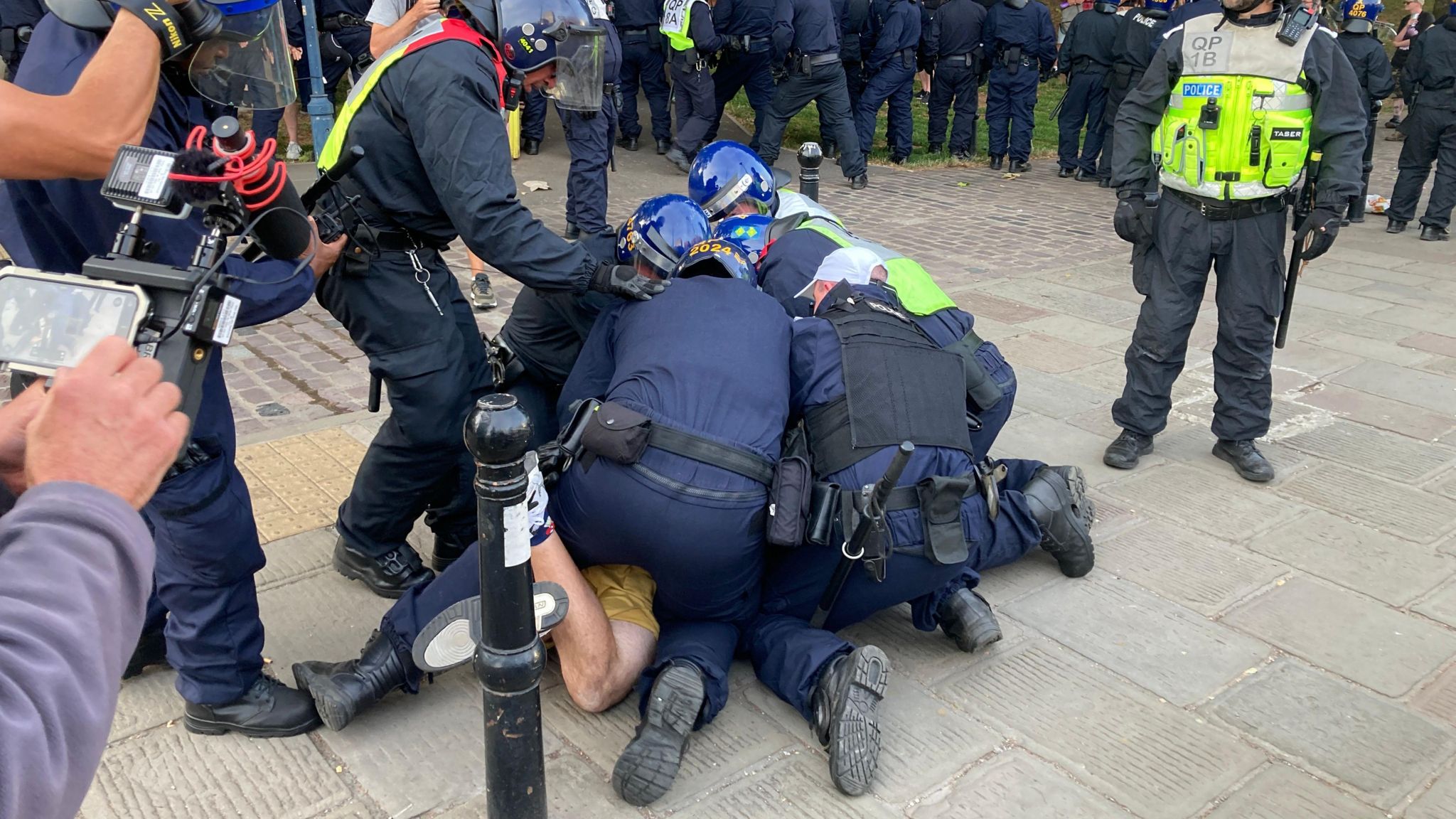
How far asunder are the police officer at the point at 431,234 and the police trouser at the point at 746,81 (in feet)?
25.8

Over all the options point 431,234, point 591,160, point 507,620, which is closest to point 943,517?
point 507,620

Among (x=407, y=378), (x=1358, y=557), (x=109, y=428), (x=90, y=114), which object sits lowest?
(x=1358, y=557)

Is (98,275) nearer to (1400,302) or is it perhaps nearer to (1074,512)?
(1074,512)

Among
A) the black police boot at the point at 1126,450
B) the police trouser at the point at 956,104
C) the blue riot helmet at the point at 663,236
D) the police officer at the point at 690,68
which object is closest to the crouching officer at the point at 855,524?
the blue riot helmet at the point at 663,236

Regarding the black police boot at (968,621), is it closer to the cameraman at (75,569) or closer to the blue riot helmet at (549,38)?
the blue riot helmet at (549,38)

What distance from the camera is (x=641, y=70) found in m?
11.6

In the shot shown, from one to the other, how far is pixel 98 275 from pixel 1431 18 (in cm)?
1506

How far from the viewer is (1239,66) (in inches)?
171

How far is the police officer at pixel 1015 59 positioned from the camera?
478 inches

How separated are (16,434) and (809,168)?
4374mm

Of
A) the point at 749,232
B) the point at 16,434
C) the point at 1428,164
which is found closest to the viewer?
the point at 16,434

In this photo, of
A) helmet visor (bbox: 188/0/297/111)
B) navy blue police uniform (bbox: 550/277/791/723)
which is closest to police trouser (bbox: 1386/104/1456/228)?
navy blue police uniform (bbox: 550/277/791/723)

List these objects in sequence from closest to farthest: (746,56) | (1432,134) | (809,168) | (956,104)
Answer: (809,168), (1432,134), (746,56), (956,104)

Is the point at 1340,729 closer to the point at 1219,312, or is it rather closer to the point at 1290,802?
the point at 1290,802
